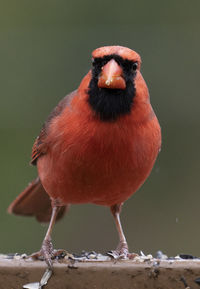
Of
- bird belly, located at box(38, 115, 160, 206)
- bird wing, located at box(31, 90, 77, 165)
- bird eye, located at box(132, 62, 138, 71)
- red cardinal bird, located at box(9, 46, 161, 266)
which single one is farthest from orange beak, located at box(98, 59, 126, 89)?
bird wing, located at box(31, 90, 77, 165)

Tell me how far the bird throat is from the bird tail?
1.28 metres

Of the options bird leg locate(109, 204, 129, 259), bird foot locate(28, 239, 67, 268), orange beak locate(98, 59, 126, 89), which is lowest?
bird leg locate(109, 204, 129, 259)

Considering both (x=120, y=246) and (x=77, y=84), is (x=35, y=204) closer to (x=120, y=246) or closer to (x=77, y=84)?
(x=120, y=246)

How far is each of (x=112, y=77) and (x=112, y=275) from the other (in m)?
0.88

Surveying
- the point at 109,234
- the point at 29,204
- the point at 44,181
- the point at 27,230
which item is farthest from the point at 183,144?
the point at 44,181

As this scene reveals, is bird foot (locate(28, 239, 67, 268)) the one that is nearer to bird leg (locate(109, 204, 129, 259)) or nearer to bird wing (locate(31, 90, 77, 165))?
bird leg (locate(109, 204, 129, 259))

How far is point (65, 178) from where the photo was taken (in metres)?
3.77

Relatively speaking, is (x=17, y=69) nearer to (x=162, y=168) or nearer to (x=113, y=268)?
(x=162, y=168)

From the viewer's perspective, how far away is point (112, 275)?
3.13m

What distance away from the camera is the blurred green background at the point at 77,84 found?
676cm

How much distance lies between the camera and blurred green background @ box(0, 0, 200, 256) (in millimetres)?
6762

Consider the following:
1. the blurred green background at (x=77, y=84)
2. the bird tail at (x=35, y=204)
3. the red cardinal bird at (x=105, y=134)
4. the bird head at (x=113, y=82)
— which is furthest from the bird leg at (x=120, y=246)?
the blurred green background at (x=77, y=84)

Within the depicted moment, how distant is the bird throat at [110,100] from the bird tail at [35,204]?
1.28 metres

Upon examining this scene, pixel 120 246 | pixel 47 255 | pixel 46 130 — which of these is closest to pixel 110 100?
pixel 46 130
